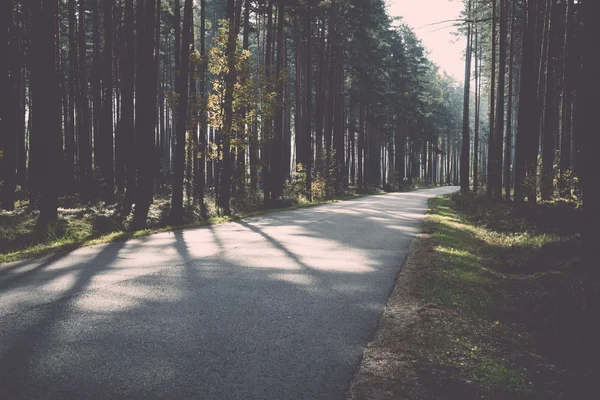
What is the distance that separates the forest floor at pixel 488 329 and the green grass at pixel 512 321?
1 centimetres

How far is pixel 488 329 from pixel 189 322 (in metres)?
3.23

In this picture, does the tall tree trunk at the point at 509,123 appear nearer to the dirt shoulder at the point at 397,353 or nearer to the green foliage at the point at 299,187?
the green foliage at the point at 299,187

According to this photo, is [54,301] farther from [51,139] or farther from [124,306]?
[51,139]

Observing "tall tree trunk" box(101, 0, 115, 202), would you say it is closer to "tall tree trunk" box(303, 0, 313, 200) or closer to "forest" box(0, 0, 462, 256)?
"forest" box(0, 0, 462, 256)

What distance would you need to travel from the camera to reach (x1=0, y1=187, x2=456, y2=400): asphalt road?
3.13 metres

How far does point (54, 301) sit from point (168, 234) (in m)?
6.36

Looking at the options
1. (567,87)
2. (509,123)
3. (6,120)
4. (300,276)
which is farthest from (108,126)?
(509,123)

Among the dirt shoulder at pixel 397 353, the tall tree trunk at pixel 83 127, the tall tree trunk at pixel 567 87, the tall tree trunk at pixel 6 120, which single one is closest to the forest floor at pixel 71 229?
the tall tree trunk at pixel 6 120

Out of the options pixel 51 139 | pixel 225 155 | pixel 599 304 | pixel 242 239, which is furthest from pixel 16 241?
pixel 599 304

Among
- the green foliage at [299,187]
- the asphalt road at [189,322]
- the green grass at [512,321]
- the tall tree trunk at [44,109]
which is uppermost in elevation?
the tall tree trunk at [44,109]

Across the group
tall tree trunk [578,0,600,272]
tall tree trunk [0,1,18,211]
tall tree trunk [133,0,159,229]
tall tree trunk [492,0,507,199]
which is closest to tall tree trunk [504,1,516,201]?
tall tree trunk [492,0,507,199]

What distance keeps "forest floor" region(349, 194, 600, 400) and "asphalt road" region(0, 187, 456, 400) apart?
0.32m

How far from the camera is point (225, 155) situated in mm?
18344

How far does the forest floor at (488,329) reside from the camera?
3.36 m
